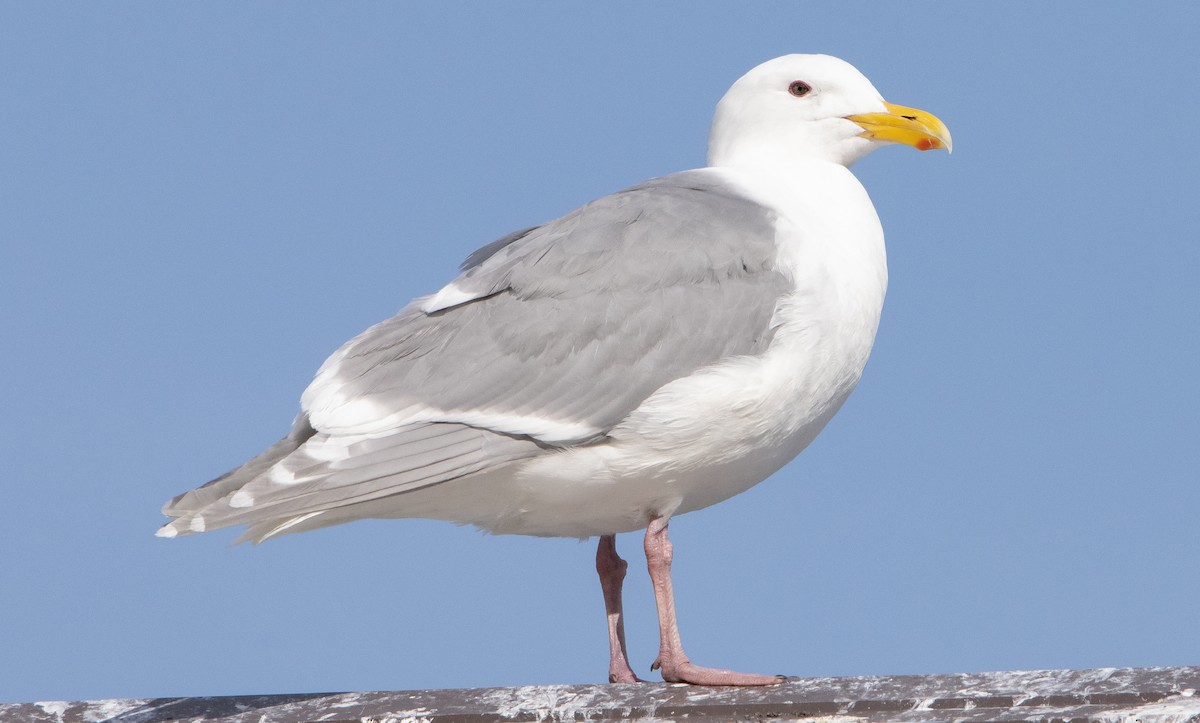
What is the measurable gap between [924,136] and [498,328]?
2.10 meters

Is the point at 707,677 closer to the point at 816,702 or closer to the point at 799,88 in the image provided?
the point at 816,702

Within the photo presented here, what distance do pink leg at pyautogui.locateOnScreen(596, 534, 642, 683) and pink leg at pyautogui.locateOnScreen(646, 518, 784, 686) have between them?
24cm

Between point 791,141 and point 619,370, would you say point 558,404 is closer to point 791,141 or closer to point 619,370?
point 619,370

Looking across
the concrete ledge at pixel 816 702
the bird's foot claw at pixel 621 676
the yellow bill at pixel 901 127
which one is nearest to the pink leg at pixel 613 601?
the bird's foot claw at pixel 621 676

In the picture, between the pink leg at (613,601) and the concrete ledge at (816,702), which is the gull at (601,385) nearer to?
the pink leg at (613,601)

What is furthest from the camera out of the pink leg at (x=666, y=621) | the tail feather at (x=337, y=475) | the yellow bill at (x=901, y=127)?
the yellow bill at (x=901, y=127)

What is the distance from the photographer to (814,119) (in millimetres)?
6617

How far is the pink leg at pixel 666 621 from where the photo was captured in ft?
18.1

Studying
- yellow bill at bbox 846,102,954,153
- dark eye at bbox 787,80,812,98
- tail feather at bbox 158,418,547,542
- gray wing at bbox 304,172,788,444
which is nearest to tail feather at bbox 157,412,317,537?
tail feather at bbox 158,418,547,542

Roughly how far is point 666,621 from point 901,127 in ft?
7.62

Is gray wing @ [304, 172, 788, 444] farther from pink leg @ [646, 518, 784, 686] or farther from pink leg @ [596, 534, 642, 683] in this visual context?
pink leg @ [596, 534, 642, 683]

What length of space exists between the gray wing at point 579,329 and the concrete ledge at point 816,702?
911mm

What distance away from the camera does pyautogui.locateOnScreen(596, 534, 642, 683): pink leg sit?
604cm

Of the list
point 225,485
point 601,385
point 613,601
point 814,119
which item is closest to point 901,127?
point 814,119
